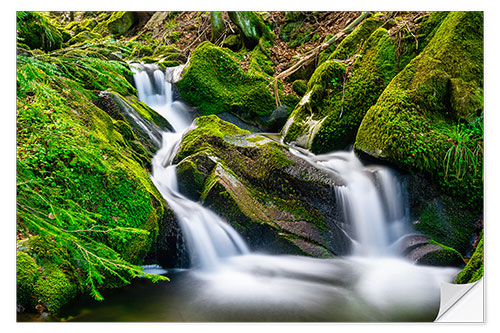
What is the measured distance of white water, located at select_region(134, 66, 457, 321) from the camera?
7.83 feet

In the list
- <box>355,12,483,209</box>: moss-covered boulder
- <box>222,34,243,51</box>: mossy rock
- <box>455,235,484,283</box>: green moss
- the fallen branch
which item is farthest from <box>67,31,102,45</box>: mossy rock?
<box>455,235,484,283</box>: green moss

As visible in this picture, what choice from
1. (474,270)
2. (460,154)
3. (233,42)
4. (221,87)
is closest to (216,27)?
(233,42)

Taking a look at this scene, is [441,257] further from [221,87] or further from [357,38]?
[221,87]

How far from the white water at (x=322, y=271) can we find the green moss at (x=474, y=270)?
5.2 inches

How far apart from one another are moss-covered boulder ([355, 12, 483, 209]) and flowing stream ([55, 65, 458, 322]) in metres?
0.39

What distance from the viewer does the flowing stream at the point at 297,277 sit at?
232 centimetres

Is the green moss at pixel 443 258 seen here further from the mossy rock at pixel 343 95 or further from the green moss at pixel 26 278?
the green moss at pixel 26 278

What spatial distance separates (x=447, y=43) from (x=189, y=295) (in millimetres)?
4293

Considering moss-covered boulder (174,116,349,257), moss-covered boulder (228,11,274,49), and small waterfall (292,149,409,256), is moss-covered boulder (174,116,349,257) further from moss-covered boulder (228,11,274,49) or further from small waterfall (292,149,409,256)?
moss-covered boulder (228,11,274,49)

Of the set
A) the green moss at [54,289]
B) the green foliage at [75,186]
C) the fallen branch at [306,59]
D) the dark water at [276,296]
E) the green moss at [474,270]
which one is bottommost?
the dark water at [276,296]

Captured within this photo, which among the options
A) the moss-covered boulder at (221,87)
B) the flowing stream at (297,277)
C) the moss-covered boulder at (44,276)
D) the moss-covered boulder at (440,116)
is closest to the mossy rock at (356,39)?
the moss-covered boulder at (440,116)

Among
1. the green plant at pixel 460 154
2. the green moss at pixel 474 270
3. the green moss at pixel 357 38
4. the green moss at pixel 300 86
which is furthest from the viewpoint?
the green moss at pixel 300 86
